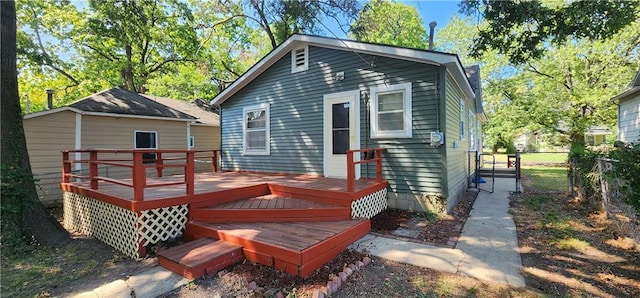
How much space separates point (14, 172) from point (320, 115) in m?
5.63

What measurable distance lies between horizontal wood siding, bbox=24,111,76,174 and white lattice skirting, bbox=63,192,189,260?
4.36 meters

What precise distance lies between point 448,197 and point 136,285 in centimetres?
527

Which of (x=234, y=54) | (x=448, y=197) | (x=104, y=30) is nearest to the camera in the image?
(x=448, y=197)

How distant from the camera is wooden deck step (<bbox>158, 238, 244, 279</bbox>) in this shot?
3.26 m

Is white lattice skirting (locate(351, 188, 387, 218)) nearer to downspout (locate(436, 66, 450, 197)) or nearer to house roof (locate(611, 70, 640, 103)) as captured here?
downspout (locate(436, 66, 450, 197))

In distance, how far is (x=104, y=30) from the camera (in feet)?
41.5

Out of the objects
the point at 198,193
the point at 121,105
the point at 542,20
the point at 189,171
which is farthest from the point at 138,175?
the point at 542,20

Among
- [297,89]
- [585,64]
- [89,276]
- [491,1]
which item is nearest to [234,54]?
[297,89]

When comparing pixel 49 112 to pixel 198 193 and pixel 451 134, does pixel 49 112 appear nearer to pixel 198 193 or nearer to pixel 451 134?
pixel 198 193

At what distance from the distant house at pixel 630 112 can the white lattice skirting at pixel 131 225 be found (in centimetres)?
Result: 1233

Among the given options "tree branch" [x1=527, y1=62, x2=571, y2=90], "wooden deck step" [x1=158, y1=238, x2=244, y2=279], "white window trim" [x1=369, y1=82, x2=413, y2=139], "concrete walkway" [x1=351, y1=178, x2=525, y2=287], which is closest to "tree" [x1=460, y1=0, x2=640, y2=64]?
"white window trim" [x1=369, y1=82, x2=413, y2=139]

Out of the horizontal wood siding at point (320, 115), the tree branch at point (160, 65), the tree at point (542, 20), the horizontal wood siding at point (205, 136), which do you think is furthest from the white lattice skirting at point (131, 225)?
the tree branch at point (160, 65)

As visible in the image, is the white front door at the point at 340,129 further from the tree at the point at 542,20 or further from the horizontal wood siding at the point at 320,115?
the tree at the point at 542,20

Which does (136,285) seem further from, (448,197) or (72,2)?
(72,2)
